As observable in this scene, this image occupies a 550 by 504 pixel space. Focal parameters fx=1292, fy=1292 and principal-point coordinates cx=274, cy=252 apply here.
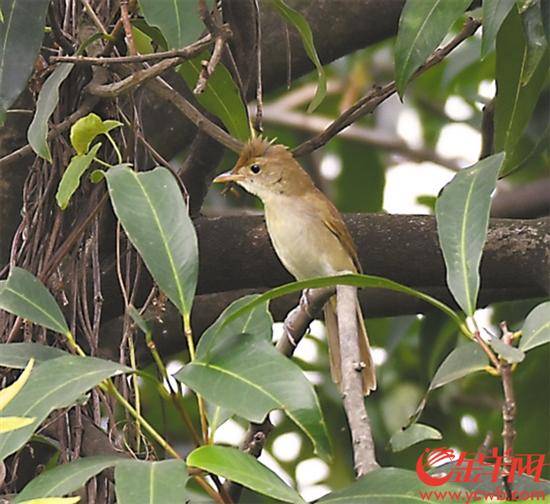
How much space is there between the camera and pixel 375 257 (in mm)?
2574

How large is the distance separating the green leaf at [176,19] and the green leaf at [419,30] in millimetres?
302

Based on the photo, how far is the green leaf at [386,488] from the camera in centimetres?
129

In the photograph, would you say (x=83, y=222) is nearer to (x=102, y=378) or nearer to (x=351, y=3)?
(x=102, y=378)

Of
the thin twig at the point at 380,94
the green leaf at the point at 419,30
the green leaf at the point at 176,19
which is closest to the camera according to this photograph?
the green leaf at the point at 176,19

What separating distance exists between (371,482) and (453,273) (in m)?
0.27

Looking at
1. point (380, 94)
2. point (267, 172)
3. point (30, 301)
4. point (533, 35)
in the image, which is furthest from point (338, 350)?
point (30, 301)

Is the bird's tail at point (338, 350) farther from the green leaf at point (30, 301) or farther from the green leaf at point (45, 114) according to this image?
the green leaf at point (30, 301)

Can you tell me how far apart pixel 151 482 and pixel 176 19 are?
2.14ft

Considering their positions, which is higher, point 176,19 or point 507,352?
point 176,19

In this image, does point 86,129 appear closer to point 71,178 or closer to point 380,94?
point 71,178

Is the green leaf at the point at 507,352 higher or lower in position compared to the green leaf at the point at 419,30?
lower

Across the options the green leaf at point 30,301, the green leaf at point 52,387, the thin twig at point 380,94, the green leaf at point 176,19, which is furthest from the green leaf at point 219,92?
the green leaf at point 52,387

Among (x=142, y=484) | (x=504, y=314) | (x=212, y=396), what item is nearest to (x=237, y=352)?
(x=212, y=396)

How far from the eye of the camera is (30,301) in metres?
Result: 1.58
